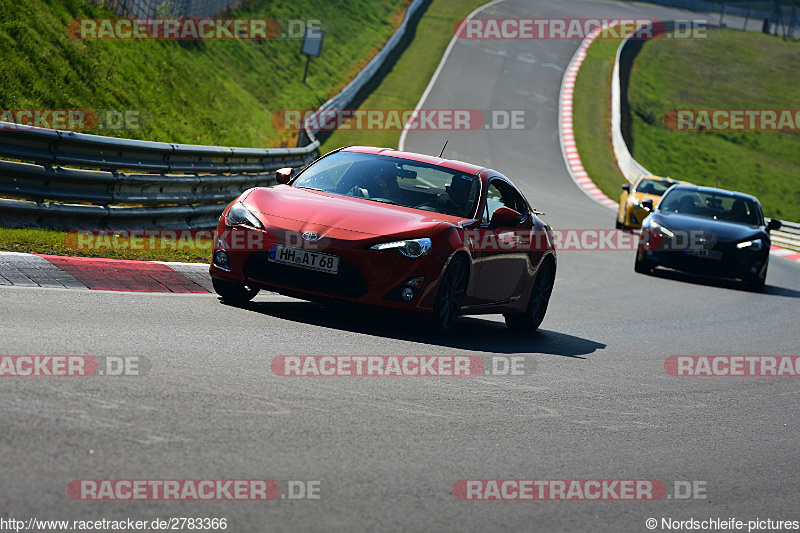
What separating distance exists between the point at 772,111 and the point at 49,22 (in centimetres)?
4399

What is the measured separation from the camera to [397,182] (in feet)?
31.8

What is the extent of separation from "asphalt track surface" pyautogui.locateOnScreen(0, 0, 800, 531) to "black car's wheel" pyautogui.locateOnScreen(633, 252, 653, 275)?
6695 millimetres

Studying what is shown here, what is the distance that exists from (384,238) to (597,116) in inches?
1584

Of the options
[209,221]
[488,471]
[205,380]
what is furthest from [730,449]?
[209,221]

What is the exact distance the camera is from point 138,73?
24.1 metres

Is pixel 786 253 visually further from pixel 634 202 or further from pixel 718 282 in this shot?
pixel 718 282

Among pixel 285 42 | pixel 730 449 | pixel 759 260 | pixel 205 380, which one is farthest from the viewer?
pixel 285 42

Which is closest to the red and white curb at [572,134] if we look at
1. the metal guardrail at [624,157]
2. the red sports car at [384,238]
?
the metal guardrail at [624,157]

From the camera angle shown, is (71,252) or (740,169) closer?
(71,252)

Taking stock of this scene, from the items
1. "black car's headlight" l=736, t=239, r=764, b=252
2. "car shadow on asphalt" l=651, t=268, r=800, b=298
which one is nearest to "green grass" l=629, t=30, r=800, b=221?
"car shadow on asphalt" l=651, t=268, r=800, b=298

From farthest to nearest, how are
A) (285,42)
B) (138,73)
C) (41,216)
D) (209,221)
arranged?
(285,42) < (138,73) < (209,221) < (41,216)

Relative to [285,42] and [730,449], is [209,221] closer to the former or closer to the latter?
[730,449]
